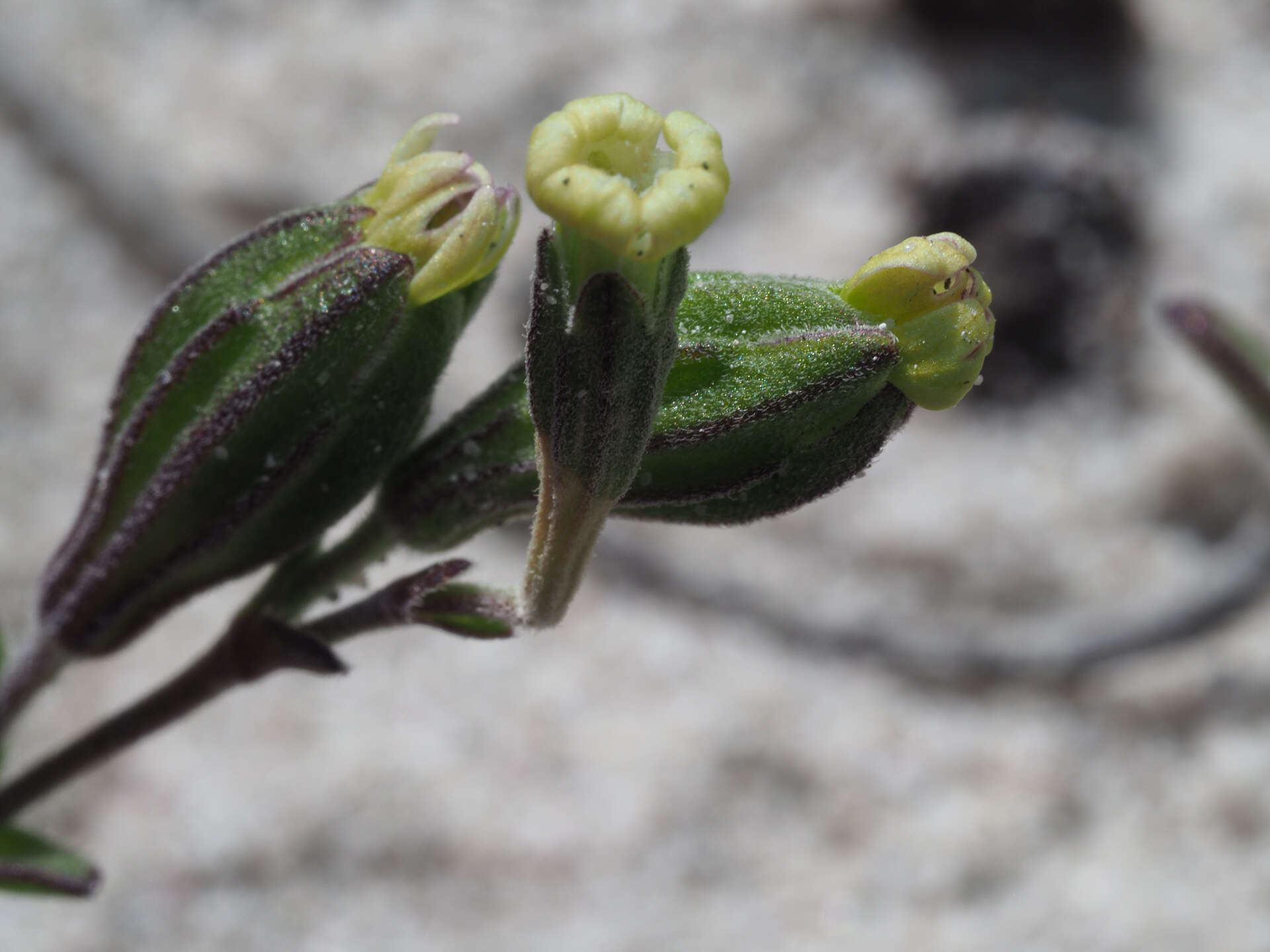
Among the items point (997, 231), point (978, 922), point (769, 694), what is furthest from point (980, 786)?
point (997, 231)

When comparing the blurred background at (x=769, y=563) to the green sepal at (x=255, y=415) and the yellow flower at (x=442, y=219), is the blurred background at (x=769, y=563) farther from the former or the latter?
the yellow flower at (x=442, y=219)

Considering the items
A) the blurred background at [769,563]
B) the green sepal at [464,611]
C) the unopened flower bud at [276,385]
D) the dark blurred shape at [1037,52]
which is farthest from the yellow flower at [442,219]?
the dark blurred shape at [1037,52]

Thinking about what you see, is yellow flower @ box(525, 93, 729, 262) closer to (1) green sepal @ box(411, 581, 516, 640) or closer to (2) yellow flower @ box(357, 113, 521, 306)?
(2) yellow flower @ box(357, 113, 521, 306)

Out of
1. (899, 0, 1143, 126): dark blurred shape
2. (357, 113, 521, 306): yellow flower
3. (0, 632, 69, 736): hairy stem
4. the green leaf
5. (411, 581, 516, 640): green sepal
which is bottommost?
the green leaf

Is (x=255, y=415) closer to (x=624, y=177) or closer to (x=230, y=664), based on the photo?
(x=230, y=664)

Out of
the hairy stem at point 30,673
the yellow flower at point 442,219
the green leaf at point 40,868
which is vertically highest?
the yellow flower at point 442,219

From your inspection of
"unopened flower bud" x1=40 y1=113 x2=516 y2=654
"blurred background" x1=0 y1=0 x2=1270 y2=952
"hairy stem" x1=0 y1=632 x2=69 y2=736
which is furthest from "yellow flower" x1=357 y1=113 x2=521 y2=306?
"blurred background" x1=0 y1=0 x2=1270 y2=952
